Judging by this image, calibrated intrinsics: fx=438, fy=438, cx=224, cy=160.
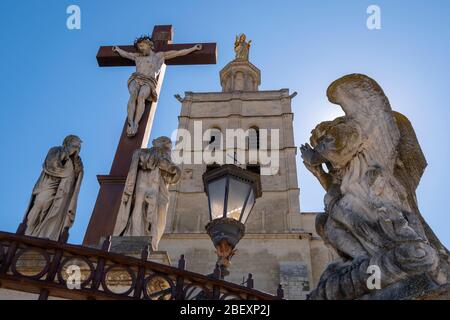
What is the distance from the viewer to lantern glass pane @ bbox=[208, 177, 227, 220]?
3.83m

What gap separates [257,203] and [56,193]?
18471 mm

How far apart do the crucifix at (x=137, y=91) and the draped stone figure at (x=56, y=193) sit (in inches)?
23.3

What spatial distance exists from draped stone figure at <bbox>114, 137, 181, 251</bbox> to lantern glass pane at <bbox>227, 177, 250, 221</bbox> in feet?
4.59

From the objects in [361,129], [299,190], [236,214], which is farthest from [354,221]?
[299,190]

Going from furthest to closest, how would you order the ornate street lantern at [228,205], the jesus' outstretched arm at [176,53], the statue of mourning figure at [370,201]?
the jesus' outstretched arm at [176,53]
the ornate street lantern at [228,205]
the statue of mourning figure at [370,201]

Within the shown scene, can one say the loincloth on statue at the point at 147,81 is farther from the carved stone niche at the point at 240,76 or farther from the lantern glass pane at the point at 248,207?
the carved stone niche at the point at 240,76

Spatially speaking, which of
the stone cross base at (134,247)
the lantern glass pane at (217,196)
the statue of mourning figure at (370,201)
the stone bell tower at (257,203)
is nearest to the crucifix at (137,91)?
the stone cross base at (134,247)

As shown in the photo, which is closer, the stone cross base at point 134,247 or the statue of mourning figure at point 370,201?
the statue of mourning figure at point 370,201

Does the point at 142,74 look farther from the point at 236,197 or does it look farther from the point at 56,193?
the point at 236,197

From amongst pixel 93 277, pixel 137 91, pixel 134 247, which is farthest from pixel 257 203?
pixel 93 277

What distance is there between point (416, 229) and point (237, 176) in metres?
1.61

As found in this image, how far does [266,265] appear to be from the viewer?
63.4 feet

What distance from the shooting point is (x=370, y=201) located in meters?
3.05

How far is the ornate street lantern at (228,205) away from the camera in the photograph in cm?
360
